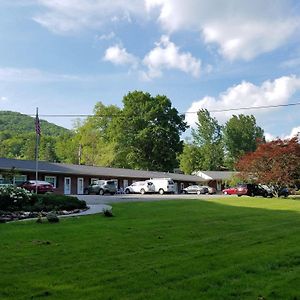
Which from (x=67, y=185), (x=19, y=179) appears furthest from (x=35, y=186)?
(x=67, y=185)

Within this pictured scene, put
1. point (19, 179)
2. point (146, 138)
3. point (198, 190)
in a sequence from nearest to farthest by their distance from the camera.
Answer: point (19, 179) < point (198, 190) < point (146, 138)

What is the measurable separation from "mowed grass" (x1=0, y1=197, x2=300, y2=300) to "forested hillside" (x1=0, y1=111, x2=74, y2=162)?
8145cm

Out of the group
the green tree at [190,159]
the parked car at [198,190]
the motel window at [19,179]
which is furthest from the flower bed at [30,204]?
the green tree at [190,159]

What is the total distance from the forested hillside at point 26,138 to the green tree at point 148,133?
19.6 m

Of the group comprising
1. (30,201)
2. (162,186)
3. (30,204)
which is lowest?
(30,204)

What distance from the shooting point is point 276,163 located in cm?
4344

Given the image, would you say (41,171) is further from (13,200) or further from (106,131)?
(106,131)

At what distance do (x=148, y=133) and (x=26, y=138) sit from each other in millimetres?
36710

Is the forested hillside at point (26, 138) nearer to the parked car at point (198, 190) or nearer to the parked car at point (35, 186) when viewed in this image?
the parked car at point (198, 190)

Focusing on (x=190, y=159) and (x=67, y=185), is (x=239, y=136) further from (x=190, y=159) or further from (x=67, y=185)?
(x=67, y=185)

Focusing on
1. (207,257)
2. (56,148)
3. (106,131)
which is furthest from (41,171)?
(56,148)

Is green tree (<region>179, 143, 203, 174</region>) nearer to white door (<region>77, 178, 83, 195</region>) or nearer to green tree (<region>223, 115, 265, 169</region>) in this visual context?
green tree (<region>223, 115, 265, 169</region>)

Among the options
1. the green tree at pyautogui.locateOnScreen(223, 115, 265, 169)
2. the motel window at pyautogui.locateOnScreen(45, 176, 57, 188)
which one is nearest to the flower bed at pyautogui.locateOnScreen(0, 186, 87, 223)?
the motel window at pyautogui.locateOnScreen(45, 176, 57, 188)

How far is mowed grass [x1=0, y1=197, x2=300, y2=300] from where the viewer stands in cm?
616
